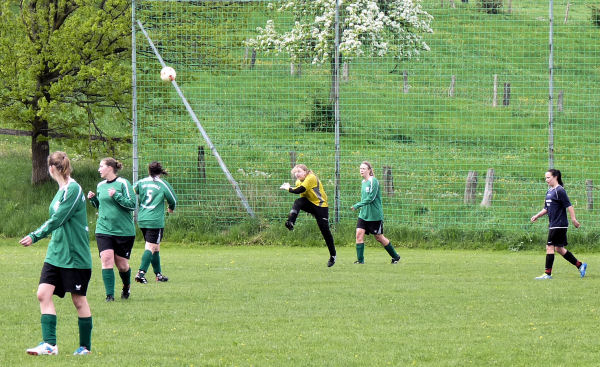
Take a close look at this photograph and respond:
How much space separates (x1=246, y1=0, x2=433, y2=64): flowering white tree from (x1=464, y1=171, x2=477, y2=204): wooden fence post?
3.14 m

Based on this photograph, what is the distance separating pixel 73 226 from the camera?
26.7 feet

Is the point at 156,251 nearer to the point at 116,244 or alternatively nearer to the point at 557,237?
the point at 116,244

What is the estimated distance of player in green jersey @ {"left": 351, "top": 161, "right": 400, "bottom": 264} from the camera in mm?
15727

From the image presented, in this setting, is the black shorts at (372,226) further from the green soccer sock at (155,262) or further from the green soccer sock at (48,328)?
the green soccer sock at (48,328)

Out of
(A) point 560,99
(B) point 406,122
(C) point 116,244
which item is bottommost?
(C) point 116,244

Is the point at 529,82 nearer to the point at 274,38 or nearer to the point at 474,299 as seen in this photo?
the point at 274,38

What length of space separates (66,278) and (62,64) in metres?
13.7

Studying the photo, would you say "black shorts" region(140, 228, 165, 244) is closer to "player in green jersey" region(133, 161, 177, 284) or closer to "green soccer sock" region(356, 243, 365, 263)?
"player in green jersey" region(133, 161, 177, 284)

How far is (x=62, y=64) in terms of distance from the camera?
67.9 ft

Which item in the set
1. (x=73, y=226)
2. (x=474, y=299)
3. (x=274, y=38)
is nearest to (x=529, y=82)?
(x=274, y=38)

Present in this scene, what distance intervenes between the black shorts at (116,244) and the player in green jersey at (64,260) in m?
3.31

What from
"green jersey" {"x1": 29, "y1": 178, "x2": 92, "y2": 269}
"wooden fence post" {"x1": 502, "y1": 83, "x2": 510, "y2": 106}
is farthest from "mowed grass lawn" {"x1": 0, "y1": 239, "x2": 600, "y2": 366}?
"wooden fence post" {"x1": 502, "y1": 83, "x2": 510, "y2": 106}

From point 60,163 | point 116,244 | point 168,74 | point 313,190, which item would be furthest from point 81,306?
point 168,74

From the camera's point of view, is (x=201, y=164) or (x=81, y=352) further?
(x=201, y=164)
